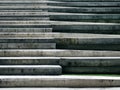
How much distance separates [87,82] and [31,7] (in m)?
2.75

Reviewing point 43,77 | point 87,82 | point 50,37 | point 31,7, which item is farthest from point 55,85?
point 31,7

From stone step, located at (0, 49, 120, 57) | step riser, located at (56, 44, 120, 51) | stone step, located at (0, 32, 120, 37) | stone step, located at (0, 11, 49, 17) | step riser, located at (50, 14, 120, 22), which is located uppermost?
stone step, located at (0, 11, 49, 17)

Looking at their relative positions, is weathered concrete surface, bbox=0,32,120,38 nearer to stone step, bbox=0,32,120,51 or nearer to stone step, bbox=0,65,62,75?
stone step, bbox=0,32,120,51

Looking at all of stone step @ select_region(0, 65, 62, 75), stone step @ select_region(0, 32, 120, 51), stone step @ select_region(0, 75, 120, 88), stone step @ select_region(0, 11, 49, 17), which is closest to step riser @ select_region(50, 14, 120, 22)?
stone step @ select_region(0, 11, 49, 17)

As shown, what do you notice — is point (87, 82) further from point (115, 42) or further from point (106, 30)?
point (106, 30)

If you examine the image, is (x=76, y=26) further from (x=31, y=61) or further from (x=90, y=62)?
(x=31, y=61)

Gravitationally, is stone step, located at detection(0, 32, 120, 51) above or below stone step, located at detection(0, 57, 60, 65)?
→ above

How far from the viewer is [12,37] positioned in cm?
475

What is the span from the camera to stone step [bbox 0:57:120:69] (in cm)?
410

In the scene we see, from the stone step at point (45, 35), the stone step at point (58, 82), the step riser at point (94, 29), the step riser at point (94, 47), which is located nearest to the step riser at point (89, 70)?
the stone step at point (58, 82)

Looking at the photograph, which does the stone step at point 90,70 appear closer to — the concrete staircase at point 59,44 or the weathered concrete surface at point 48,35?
the concrete staircase at point 59,44

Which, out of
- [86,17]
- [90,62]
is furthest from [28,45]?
[86,17]

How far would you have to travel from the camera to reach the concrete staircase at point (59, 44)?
3.76m

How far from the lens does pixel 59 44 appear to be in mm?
4594
